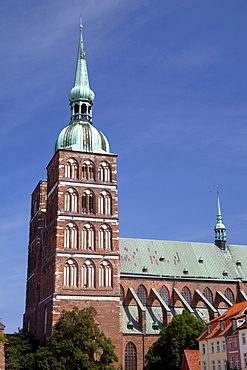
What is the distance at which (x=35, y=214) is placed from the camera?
81000mm

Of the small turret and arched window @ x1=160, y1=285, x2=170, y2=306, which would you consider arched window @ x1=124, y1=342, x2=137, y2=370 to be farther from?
the small turret

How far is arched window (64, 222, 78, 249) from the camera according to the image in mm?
67375

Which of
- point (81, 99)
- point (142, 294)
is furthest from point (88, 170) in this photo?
point (142, 294)

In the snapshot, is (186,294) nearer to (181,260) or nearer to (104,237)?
(181,260)

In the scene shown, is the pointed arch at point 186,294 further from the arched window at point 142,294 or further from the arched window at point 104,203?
the arched window at point 104,203

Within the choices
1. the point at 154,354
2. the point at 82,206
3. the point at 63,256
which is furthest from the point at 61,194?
the point at 154,354

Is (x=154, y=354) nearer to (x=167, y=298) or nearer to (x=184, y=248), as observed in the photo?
(x=167, y=298)

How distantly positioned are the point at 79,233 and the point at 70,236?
1128 millimetres

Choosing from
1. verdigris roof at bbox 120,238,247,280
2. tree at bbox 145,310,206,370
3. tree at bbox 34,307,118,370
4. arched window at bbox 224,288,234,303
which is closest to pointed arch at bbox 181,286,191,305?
verdigris roof at bbox 120,238,247,280

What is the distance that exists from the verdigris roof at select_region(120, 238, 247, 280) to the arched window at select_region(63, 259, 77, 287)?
10.7 meters

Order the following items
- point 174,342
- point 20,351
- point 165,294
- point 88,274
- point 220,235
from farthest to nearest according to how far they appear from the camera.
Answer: point 220,235, point 165,294, point 88,274, point 174,342, point 20,351

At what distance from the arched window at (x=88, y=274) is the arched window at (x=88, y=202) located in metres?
6.45

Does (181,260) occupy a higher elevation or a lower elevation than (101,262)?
higher

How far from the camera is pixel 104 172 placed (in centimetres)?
7231
